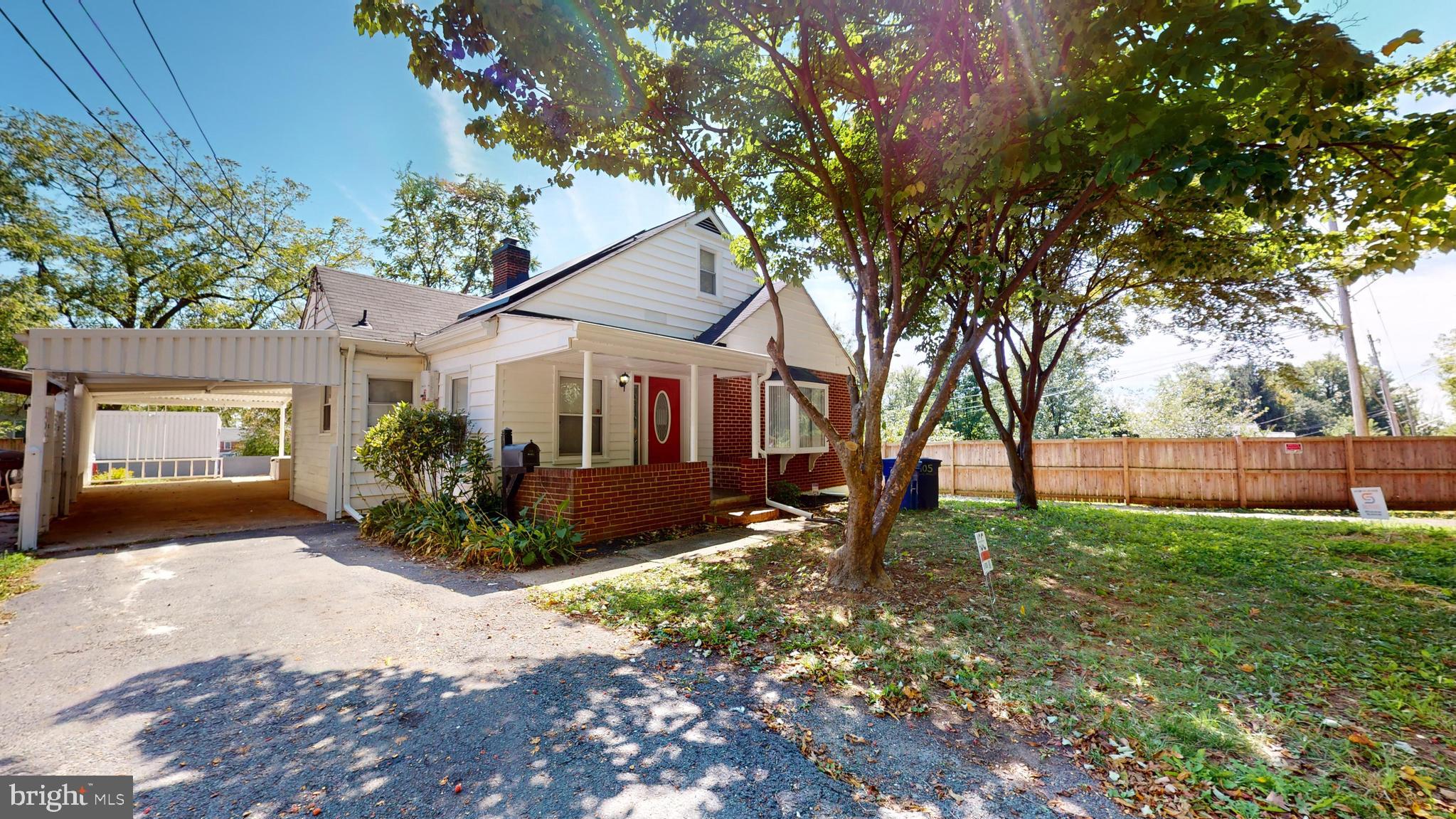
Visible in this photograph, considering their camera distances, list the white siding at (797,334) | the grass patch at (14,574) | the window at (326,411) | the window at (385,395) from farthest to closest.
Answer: the white siding at (797,334) → the window at (326,411) → the window at (385,395) → the grass patch at (14,574)

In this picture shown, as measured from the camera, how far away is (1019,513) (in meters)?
10.3

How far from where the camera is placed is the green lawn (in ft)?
8.27

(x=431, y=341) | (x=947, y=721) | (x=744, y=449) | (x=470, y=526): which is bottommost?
(x=947, y=721)

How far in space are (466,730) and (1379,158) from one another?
770 cm

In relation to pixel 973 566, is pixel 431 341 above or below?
above

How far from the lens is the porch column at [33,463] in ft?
22.0

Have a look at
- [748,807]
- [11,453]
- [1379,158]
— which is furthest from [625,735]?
[11,453]

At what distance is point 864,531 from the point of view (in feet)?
17.5

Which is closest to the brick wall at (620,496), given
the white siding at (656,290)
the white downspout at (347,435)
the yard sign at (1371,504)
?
the white siding at (656,290)

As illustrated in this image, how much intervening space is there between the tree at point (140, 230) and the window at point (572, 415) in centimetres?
1718

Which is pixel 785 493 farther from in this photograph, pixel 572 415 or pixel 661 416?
pixel 572 415

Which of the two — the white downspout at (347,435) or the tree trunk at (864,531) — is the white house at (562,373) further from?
the tree trunk at (864,531)

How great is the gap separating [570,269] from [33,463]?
7.48 metres

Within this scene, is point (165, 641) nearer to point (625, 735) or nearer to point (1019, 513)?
point (625, 735)
